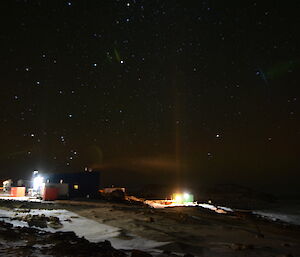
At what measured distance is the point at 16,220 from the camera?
16156mm

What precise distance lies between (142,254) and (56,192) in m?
24.9

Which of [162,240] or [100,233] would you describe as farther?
[100,233]

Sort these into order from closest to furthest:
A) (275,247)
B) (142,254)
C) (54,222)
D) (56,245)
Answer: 1. (142,254)
2. (56,245)
3. (275,247)
4. (54,222)

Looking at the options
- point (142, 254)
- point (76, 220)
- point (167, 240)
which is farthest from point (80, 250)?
point (76, 220)

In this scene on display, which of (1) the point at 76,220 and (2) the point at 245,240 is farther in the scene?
(1) the point at 76,220

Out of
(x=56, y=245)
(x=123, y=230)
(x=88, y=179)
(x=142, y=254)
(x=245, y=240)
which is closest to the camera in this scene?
(x=142, y=254)

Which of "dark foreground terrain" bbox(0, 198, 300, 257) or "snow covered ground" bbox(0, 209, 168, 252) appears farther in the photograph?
"snow covered ground" bbox(0, 209, 168, 252)

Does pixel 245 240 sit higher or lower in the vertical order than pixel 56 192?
lower

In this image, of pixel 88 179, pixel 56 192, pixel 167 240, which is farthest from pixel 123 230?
pixel 88 179

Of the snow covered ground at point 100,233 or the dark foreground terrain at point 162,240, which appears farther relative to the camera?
the snow covered ground at point 100,233

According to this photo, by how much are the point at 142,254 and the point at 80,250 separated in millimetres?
1901

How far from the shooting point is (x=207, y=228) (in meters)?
16.6

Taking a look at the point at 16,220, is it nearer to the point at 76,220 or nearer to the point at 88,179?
the point at 76,220

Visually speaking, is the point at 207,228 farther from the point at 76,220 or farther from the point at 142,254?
the point at 142,254
